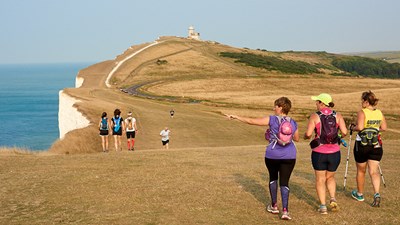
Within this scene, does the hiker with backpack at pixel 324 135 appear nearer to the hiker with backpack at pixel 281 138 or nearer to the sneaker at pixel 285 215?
the hiker with backpack at pixel 281 138

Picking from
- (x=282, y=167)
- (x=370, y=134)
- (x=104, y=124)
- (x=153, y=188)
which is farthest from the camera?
(x=104, y=124)

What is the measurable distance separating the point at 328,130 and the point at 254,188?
12.0 feet

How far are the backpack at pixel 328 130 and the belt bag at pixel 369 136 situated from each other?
47.4 inches

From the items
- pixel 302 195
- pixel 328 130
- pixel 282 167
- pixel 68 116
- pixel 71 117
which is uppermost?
pixel 328 130

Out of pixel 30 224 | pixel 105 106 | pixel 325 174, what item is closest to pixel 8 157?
pixel 30 224

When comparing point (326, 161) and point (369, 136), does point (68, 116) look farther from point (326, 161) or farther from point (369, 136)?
point (326, 161)

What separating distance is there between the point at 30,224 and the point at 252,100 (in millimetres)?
66456

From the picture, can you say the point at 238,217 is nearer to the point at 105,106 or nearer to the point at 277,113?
the point at 277,113

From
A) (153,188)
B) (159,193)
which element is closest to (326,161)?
(159,193)

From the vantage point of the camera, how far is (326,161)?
989 centimetres

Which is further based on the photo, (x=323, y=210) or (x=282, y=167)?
(x=323, y=210)

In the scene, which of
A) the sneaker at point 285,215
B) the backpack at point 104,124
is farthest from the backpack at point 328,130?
the backpack at point 104,124

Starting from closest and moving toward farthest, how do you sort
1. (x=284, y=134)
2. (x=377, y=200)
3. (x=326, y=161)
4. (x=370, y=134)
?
1. (x=284, y=134)
2. (x=326, y=161)
3. (x=370, y=134)
4. (x=377, y=200)

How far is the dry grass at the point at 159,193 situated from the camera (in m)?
10.1
